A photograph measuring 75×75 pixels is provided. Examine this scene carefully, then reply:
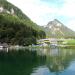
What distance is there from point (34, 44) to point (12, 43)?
65.0 ft

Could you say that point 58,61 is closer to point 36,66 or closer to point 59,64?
point 59,64

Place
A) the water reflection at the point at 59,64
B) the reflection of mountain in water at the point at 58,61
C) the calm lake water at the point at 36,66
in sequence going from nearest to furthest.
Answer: the calm lake water at the point at 36,66, the water reflection at the point at 59,64, the reflection of mountain in water at the point at 58,61

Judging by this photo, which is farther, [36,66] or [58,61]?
[58,61]

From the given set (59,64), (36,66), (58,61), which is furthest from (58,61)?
(36,66)

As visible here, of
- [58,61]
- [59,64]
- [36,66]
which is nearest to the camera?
[36,66]

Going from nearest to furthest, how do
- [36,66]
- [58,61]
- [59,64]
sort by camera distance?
[36,66], [59,64], [58,61]

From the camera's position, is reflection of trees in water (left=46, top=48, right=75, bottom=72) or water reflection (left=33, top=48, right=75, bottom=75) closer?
water reflection (left=33, top=48, right=75, bottom=75)

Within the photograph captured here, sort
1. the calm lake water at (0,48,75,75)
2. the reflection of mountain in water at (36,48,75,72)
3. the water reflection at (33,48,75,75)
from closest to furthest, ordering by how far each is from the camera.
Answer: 1. the calm lake water at (0,48,75,75)
2. the water reflection at (33,48,75,75)
3. the reflection of mountain in water at (36,48,75,72)

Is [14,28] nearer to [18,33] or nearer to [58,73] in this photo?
[18,33]

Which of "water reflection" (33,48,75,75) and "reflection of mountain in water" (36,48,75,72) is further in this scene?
"reflection of mountain in water" (36,48,75,72)

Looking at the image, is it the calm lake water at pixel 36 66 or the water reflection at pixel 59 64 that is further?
the water reflection at pixel 59 64

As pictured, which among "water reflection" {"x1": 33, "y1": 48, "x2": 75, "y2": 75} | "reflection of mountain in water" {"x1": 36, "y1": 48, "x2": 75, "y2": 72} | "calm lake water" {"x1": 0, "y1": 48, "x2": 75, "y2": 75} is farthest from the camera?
"reflection of mountain in water" {"x1": 36, "y1": 48, "x2": 75, "y2": 72}

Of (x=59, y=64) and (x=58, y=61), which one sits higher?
(x=58, y=61)

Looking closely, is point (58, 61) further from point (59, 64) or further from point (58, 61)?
point (59, 64)
